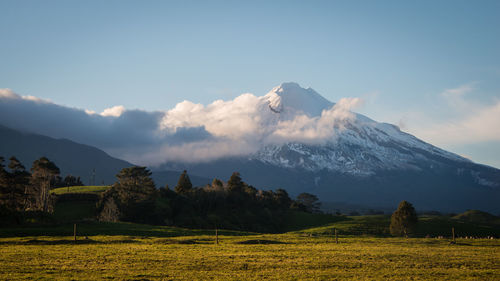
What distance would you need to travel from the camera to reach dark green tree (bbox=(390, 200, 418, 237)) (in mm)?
77250

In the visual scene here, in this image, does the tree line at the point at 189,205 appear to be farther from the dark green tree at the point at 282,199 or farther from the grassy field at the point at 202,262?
the grassy field at the point at 202,262

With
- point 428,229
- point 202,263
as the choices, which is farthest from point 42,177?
point 428,229

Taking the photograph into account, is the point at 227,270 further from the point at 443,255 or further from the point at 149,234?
the point at 149,234

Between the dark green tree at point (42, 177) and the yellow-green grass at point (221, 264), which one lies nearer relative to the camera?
the yellow-green grass at point (221, 264)

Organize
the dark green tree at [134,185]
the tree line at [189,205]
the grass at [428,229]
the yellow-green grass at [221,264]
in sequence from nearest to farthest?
the yellow-green grass at [221,264]
the grass at [428,229]
the tree line at [189,205]
the dark green tree at [134,185]

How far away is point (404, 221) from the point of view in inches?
3041

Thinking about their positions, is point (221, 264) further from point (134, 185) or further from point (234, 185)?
point (234, 185)

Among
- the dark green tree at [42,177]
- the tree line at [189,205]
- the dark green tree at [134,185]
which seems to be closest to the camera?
the dark green tree at [42,177]

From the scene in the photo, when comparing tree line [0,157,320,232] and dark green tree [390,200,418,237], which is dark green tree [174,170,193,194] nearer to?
tree line [0,157,320,232]

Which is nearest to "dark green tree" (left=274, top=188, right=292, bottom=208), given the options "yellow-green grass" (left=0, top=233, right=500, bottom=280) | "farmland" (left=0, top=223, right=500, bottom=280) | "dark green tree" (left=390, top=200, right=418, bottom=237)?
"dark green tree" (left=390, top=200, right=418, bottom=237)

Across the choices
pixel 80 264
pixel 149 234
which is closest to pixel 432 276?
pixel 80 264

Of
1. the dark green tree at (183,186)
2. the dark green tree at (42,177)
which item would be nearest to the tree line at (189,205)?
the dark green tree at (183,186)

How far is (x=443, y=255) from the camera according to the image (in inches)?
1448

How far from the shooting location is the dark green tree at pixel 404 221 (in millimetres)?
77250
